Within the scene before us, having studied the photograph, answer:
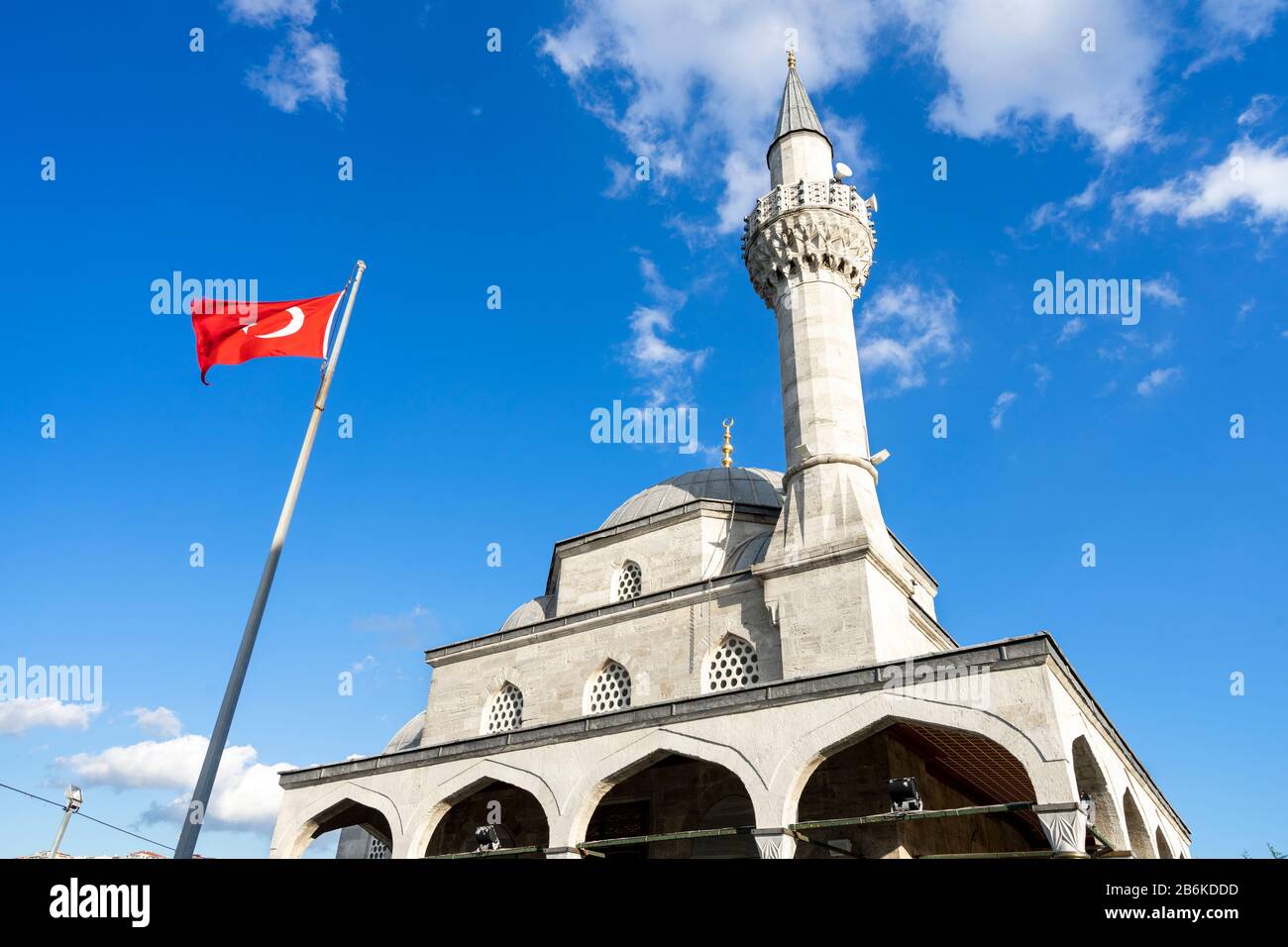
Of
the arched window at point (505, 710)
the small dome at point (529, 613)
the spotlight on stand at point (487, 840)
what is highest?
the small dome at point (529, 613)

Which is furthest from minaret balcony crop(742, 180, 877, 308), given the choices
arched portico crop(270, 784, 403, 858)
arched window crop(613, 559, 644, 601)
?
arched portico crop(270, 784, 403, 858)

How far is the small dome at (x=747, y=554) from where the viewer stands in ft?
65.2

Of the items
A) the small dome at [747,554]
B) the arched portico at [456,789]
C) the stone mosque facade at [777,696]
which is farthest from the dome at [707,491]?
the arched portico at [456,789]

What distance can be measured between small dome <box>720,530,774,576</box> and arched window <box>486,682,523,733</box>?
5648 millimetres

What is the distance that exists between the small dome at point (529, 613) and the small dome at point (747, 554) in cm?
546

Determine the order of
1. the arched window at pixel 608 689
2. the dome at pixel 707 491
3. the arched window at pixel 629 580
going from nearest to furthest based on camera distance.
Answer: the arched window at pixel 608 689, the arched window at pixel 629 580, the dome at pixel 707 491

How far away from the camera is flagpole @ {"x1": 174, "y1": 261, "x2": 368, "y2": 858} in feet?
34.0

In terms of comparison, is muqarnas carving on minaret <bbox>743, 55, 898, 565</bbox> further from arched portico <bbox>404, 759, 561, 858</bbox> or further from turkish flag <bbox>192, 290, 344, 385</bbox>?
turkish flag <bbox>192, 290, 344, 385</bbox>

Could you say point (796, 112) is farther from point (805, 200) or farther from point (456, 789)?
point (456, 789)

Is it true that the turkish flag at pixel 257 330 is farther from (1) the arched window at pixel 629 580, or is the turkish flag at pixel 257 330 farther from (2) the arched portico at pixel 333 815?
(1) the arched window at pixel 629 580

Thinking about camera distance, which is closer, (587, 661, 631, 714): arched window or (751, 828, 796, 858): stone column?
(751, 828, 796, 858): stone column

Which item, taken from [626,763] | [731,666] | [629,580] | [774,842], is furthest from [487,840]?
[629,580]
